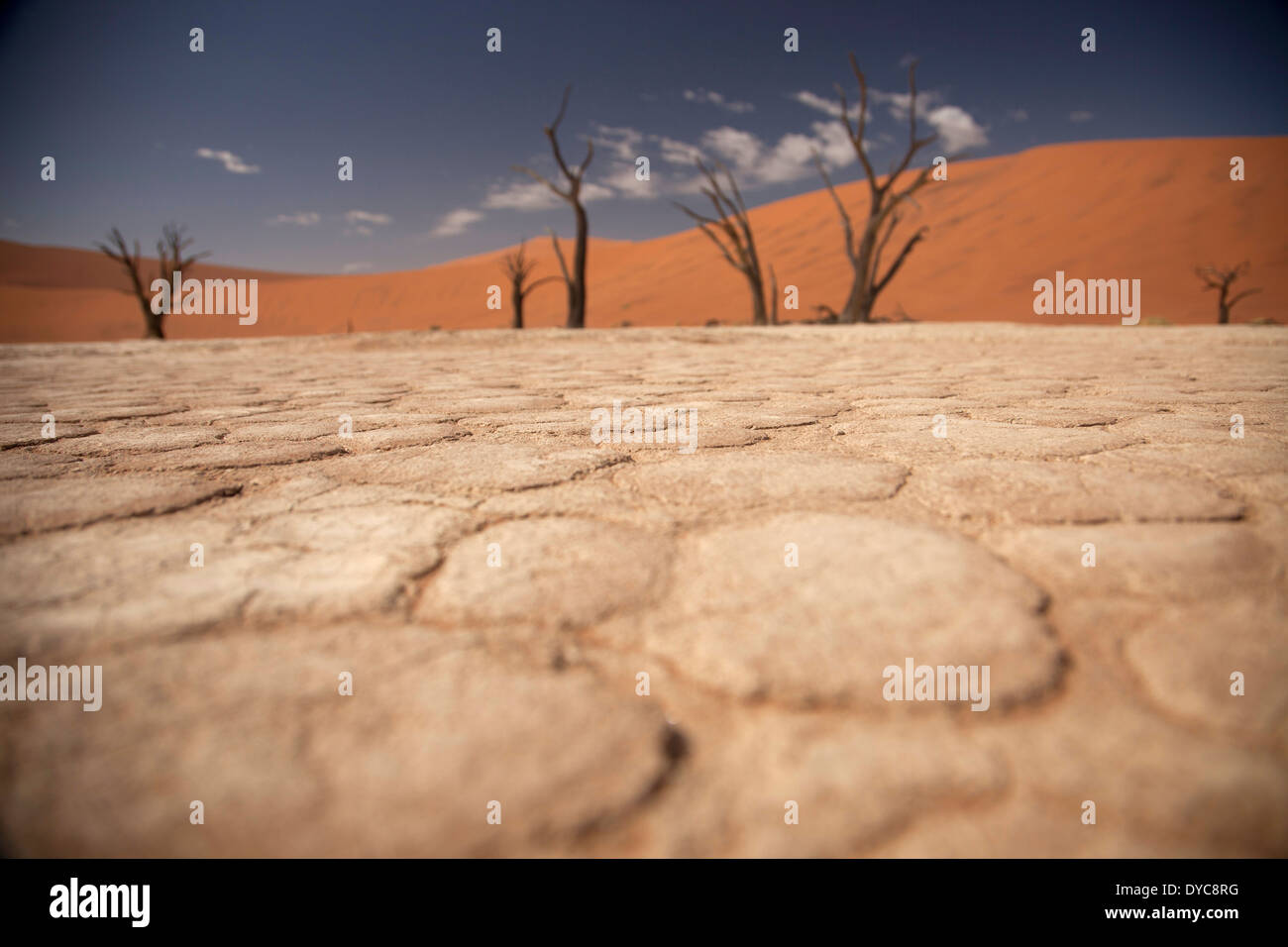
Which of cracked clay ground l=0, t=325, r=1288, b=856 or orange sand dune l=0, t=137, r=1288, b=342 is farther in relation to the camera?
orange sand dune l=0, t=137, r=1288, b=342

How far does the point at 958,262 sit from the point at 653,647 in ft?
78.8

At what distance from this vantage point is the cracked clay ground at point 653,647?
19.5 inches

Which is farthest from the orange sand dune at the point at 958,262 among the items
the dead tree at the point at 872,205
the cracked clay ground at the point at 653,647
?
the cracked clay ground at the point at 653,647

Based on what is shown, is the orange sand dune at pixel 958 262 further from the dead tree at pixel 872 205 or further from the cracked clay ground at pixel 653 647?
the cracked clay ground at pixel 653 647

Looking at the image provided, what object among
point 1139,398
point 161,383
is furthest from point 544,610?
point 161,383

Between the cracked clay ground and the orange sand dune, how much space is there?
585 inches

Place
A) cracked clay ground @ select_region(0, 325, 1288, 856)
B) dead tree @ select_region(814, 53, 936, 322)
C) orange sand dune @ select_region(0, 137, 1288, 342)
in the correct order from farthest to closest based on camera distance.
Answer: orange sand dune @ select_region(0, 137, 1288, 342)
dead tree @ select_region(814, 53, 936, 322)
cracked clay ground @ select_region(0, 325, 1288, 856)

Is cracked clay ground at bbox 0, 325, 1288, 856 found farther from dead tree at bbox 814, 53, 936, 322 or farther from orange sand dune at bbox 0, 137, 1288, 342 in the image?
orange sand dune at bbox 0, 137, 1288, 342

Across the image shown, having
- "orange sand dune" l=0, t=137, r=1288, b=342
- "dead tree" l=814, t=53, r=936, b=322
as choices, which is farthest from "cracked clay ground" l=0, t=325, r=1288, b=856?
"orange sand dune" l=0, t=137, r=1288, b=342

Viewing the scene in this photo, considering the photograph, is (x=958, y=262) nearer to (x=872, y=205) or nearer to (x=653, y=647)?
(x=872, y=205)

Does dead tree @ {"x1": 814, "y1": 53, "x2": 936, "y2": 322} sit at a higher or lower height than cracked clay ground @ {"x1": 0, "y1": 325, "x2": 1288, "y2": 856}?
higher

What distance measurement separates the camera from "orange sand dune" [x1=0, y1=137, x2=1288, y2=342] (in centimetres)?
1769

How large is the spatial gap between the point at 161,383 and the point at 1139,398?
4473mm
